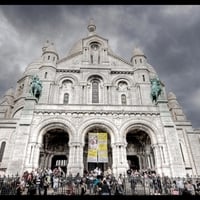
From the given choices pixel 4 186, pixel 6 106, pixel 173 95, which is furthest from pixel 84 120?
pixel 173 95

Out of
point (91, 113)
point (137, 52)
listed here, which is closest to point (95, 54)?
point (137, 52)

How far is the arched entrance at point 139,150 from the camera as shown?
703 inches

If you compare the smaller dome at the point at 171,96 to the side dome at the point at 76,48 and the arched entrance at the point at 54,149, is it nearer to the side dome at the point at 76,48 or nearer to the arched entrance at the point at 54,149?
the side dome at the point at 76,48

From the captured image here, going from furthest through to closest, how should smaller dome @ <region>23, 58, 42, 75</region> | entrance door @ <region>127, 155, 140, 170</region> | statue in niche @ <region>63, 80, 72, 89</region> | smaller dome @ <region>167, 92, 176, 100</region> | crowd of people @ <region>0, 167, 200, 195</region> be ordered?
smaller dome @ <region>23, 58, 42, 75</region> < smaller dome @ <region>167, 92, 176, 100</region> < statue in niche @ <region>63, 80, 72, 89</region> < entrance door @ <region>127, 155, 140, 170</region> < crowd of people @ <region>0, 167, 200, 195</region>

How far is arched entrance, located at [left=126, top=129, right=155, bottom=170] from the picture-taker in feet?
58.6

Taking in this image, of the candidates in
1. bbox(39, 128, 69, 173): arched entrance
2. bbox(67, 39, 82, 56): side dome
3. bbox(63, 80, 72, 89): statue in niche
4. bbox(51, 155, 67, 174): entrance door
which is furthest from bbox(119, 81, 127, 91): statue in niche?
bbox(51, 155, 67, 174): entrance door

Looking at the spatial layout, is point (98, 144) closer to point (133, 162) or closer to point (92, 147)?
point (92, 147)

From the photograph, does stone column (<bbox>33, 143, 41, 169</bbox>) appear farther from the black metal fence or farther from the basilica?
the black metal fence

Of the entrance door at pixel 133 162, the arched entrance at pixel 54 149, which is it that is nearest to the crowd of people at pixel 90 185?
the arched entrance at pixel 54 149

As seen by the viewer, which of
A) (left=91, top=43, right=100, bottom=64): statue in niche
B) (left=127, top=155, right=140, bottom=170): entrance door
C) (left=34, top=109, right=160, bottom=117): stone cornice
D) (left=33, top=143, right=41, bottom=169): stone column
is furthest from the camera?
(left=91, top=43, right=100, bottom=64): statue in niche

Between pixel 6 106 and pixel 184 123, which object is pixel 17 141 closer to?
pixel 6 106

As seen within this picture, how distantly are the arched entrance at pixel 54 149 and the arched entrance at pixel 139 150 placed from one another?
21.4 feet

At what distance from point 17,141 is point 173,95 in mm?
25159

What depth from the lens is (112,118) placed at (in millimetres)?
16891
